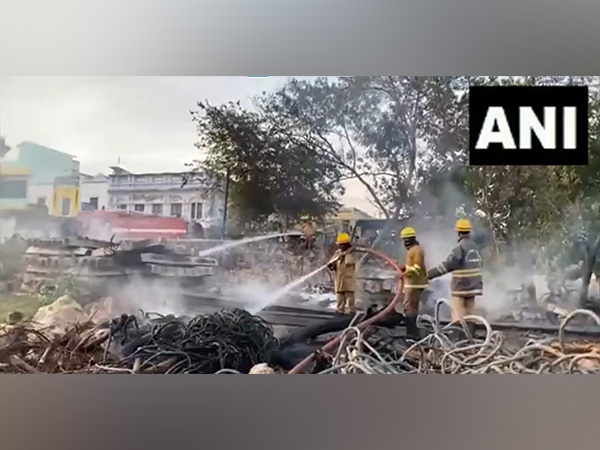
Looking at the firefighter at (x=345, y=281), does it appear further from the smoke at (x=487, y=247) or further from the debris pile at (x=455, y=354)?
the smoke at (x=487, y=247)

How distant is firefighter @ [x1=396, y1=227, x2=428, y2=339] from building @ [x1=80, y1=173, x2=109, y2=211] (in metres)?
0.82

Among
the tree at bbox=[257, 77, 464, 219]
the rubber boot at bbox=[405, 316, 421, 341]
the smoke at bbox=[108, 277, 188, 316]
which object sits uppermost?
the tree at bbox=[257, 77, 464, 219]

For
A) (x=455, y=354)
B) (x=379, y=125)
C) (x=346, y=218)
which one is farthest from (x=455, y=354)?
(x=379, y=125)

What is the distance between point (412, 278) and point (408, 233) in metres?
0.12

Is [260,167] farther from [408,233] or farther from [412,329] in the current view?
[412,329]

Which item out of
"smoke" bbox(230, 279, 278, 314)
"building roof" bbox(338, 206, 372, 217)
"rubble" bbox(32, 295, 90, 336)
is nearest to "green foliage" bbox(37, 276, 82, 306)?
"rubble" bbox(32, 295, 90, 336)

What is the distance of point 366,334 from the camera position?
1668mm

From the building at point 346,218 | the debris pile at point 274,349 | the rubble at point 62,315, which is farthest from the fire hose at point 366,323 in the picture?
the rubble at point 62,315

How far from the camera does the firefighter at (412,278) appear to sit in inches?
65.7

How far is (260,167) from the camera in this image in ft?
5.56

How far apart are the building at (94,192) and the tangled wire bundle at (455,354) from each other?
756 mm

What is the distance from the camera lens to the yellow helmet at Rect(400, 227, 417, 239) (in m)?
1.68

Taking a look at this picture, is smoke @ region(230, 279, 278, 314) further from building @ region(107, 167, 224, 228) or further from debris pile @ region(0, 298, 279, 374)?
building @ region(107, 167, 224, 228)
